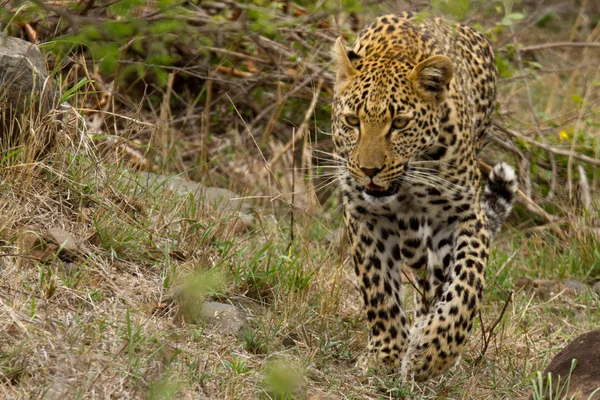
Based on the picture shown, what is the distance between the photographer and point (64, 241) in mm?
5449

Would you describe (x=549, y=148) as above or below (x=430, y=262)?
below

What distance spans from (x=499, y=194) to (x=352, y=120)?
176 cm

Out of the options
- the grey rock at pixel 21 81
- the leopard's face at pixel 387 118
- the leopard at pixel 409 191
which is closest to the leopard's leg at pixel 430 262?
the leopard at pixel 409 191

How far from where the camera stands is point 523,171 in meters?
9.09

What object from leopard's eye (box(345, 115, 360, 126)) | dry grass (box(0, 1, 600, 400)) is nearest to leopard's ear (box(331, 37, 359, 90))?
leopard's eye (box(345, 115, 360, 126))

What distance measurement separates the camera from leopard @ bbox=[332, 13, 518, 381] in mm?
5707

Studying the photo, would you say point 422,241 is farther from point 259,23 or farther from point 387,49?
point 259,23

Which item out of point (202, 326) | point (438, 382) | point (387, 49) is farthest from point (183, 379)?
point (387, 49)

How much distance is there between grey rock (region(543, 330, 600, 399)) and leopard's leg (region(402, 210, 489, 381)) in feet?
2.23

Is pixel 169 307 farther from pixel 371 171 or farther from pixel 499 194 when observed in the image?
pixel 499 194

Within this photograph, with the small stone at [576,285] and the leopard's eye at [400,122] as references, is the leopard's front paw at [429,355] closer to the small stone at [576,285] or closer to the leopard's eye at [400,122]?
the leopard's eye at [400,122]

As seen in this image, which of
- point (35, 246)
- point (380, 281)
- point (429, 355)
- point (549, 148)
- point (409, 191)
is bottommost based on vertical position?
point (549, 148)

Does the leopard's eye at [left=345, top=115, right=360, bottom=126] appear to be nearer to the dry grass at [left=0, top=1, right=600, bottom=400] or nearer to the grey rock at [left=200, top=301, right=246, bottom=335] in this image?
the dry grass at [left=0, top=1, right=600, bottom=400]

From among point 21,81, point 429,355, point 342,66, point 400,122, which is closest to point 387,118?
point 400,122
